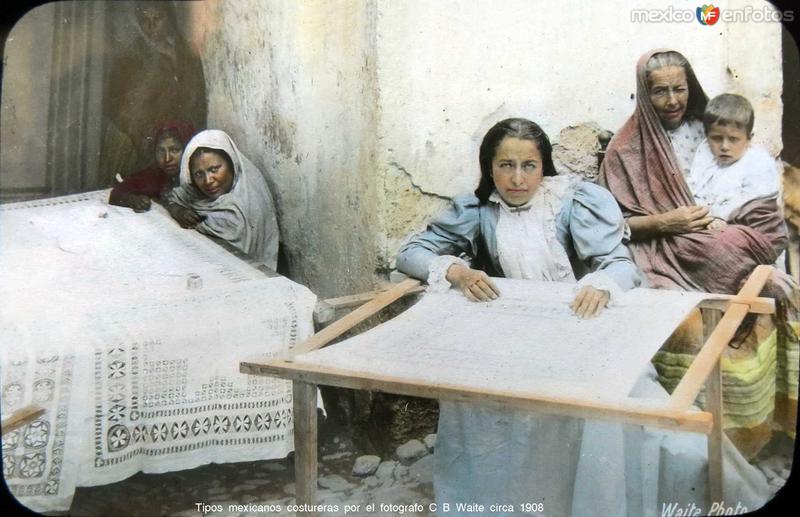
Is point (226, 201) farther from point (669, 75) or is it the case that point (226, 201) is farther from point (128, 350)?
point (669, 75)

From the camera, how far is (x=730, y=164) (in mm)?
1896

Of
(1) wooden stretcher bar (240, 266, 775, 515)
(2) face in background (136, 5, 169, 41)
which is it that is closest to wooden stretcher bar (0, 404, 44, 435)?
(1) wooden stretcher bar (240, 266, 775, 515)

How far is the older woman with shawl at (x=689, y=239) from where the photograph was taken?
1.88 metres

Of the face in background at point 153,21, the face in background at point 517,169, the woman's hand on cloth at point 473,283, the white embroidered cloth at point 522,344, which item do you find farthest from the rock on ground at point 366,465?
the face in background at point 153,21

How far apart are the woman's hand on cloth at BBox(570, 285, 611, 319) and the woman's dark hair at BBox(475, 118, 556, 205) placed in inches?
13.1

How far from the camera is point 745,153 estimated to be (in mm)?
1891

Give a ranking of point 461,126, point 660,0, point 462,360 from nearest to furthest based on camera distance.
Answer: point 462,360 < point 660,0 < point 461,126

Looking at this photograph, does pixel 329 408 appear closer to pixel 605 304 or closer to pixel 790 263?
pixel 605 304

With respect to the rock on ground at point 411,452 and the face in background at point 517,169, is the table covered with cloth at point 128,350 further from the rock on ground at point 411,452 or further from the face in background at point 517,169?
the face in background at point 517,169

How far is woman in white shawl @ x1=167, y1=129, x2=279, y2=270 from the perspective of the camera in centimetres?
212

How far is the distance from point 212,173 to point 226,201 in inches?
3.2

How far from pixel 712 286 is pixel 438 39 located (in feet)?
2.89

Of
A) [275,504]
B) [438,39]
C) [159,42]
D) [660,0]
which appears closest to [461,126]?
[438,39]

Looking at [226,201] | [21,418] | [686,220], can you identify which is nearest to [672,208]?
[686,220]
